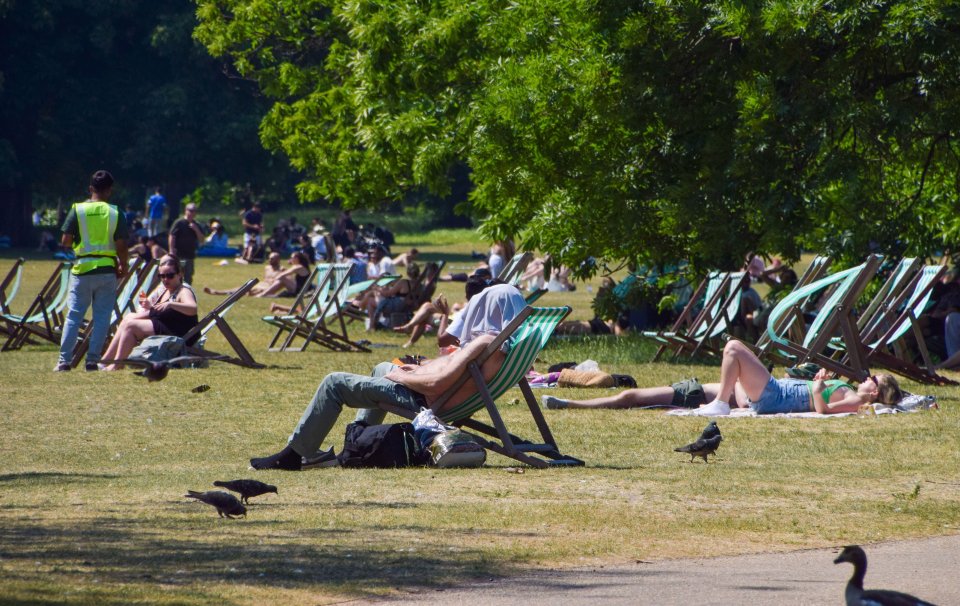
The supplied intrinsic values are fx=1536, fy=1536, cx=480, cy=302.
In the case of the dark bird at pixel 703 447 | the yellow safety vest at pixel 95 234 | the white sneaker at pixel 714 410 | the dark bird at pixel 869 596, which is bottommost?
the white sneaker at pixel 714 410

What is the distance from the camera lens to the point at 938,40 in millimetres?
12820

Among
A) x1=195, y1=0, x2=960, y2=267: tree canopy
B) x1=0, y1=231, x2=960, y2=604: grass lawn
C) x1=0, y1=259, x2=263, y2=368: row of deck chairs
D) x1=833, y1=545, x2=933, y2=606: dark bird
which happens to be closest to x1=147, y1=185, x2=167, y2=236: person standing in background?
x1=195, y1=0, x2=960, y2=267: tree canopy

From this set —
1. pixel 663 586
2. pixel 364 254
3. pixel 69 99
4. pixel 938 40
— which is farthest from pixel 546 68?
pixel 69 99

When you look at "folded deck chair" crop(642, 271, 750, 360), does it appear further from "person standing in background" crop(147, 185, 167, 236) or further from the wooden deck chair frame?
"person standing in background" crop(147, 185, 167, 236)

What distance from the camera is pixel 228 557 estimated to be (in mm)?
5855

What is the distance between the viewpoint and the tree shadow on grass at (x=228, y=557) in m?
5.42

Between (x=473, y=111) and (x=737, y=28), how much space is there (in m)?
5.55

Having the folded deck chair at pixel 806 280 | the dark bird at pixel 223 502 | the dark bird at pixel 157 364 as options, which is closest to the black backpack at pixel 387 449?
the dark bird at pixel 223 502

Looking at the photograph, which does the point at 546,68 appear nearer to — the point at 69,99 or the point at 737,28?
the point at 737,28

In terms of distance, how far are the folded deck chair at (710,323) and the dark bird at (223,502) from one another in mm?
8869

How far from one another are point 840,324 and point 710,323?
3.14 meters

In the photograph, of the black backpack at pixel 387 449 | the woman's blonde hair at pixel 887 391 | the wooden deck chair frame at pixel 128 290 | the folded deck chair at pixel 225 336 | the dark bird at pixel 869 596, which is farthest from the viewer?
the wooden deck chair frame at pixel 128 290

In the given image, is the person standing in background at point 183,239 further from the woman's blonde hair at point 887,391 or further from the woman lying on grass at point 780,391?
the woman's blonde hair at point 887,391

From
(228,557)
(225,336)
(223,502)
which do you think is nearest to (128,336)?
(225,336)
